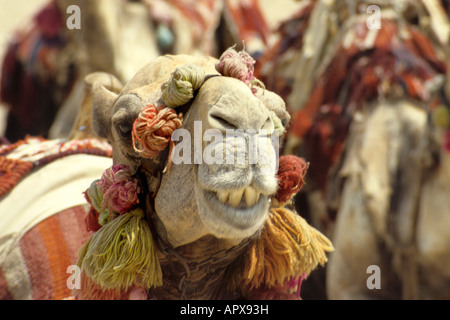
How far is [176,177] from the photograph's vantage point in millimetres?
1847

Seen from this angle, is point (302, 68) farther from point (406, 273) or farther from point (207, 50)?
point (406, 273)

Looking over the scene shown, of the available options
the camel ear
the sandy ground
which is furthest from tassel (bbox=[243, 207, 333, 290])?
the sandy ground

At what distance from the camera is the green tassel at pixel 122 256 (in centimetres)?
187

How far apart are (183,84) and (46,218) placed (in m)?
0.85

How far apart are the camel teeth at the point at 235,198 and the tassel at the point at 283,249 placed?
28 centimetres

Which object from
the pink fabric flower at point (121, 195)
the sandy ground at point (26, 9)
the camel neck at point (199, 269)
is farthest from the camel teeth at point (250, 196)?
the sandy ground at point (26, 9)

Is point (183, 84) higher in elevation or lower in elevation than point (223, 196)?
higher

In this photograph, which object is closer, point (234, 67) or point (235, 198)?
point (235, 198)

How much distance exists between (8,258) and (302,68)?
2.41 meters

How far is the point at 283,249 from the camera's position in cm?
199

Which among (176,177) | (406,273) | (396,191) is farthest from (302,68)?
(176,177)

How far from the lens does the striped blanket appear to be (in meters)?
2.39

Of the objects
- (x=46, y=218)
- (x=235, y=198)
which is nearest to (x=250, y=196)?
(x=235, y=198)

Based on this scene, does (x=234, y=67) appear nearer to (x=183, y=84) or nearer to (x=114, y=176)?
(x=183, y=84)
